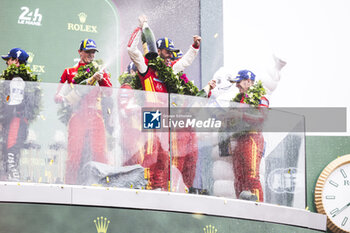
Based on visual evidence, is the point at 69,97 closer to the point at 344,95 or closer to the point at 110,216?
Answer: the point at 110,216

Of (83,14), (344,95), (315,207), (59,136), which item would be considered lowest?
(315,207)

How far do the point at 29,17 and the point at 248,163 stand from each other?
4.01m

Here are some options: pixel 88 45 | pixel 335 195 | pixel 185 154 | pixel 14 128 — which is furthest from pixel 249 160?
pixel 335 195

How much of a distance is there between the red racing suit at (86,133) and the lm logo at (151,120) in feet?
1.35

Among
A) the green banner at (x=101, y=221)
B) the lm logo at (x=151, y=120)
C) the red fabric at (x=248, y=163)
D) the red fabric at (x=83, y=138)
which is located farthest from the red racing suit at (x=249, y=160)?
the red fabric at (x=83, y=138)

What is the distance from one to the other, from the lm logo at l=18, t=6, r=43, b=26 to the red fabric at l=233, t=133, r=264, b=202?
12.5 feet

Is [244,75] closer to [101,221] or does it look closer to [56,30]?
[101,221]

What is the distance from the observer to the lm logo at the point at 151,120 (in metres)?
7.06

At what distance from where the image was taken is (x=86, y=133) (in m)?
6.83

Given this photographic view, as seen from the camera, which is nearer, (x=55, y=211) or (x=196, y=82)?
(x=55, y=211)

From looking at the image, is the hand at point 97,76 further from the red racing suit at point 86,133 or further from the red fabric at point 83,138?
the red fabric at point 83,138

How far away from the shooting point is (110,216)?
680cm

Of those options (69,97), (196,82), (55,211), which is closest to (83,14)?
(196,82)

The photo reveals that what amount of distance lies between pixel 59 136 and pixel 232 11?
17.7 ft
